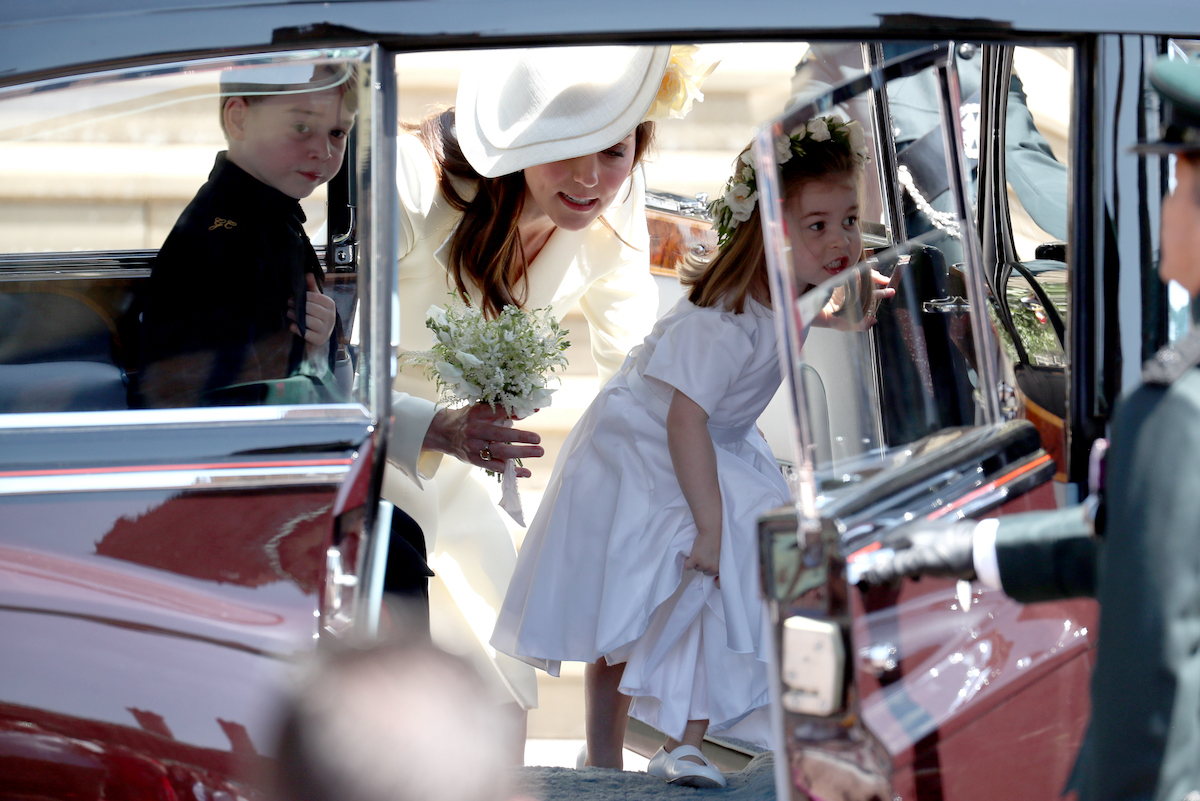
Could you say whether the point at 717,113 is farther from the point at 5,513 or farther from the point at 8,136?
the point at 5,513

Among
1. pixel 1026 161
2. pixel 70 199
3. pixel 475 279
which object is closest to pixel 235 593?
pixel 70 199

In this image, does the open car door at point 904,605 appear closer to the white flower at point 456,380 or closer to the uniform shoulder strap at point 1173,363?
the uniform shoulder strap at point 1173,363

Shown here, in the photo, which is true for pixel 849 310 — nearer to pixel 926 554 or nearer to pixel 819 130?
pixel 926 554

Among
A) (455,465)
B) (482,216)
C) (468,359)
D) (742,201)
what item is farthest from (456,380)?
(742,201)

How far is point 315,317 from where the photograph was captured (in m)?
1.69

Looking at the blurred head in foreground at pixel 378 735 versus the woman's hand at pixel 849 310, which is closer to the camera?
the blurred head in foreground at pixel 378 735

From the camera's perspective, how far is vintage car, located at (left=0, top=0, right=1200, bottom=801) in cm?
124

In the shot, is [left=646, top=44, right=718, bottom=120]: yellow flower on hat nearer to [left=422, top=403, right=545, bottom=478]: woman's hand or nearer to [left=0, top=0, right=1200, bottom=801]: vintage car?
[left=422, top=403, right=545, bottom=478]: woman's hand

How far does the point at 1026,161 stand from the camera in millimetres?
2037

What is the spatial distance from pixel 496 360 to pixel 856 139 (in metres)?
0.97

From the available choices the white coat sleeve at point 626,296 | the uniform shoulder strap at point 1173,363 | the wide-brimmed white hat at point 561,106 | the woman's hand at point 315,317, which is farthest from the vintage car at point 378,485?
the white coat sleeve at point 626,296

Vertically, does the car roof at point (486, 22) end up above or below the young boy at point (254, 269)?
above

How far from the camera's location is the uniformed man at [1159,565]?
40.9 inches

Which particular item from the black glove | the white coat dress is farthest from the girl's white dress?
the black glove
